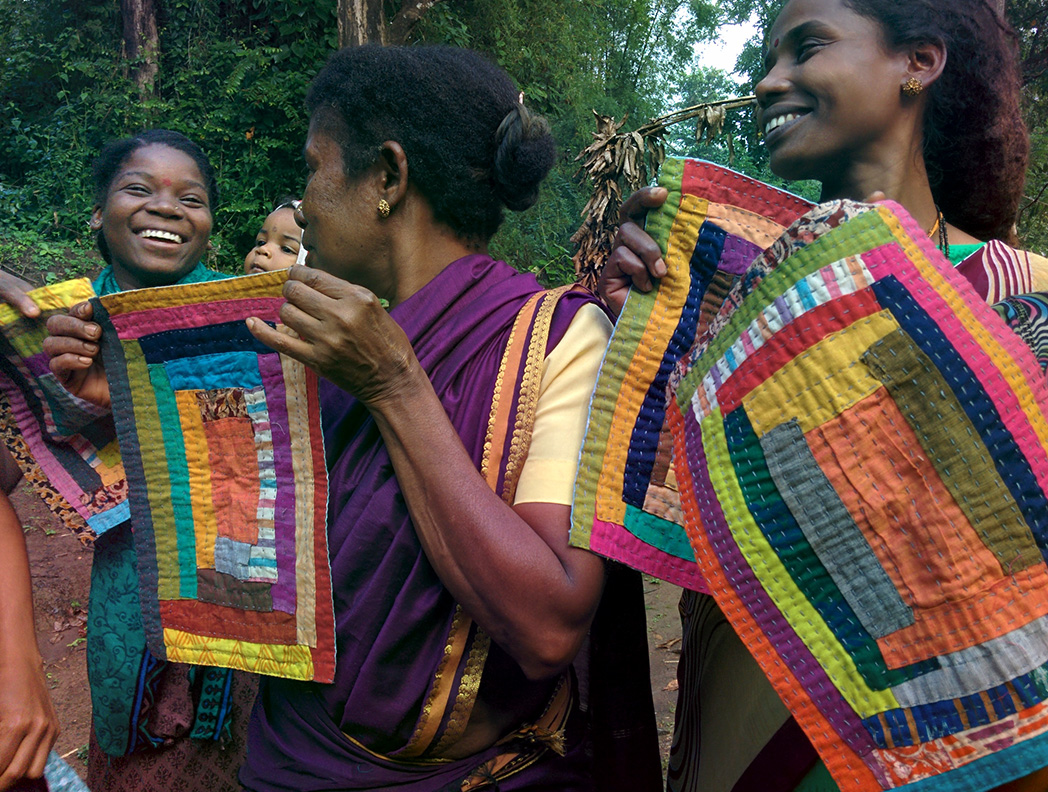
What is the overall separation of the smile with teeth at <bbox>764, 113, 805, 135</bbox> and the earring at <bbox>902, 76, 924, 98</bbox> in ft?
0.72

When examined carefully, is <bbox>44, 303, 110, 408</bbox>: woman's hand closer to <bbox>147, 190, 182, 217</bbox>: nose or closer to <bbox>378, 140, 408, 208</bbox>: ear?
<bbox>378, 140, 408, 208</bbox>: ear

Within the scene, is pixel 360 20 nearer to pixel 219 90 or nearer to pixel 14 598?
pixel 219 90

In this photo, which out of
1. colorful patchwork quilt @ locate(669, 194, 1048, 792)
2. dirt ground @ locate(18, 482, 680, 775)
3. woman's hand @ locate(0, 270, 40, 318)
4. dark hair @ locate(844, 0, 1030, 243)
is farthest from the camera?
dirt ground @ locate(18, 482, 680, 775)

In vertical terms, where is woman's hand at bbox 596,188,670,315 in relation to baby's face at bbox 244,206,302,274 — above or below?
below

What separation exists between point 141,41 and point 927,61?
11954 mm

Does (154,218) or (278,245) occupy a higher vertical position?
(278,245)

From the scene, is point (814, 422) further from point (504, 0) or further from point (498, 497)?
point (504, 0)

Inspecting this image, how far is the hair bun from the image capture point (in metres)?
1.62

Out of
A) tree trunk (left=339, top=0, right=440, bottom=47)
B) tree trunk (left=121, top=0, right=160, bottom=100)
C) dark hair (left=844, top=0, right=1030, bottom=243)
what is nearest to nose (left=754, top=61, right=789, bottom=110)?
dark hair (left=844, top=0, right=1030, bottom=243)

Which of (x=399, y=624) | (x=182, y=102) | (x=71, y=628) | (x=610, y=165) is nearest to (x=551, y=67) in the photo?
(x=182, y=102)

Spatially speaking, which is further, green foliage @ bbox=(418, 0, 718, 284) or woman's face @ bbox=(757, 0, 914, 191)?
green foliage @ bbox=(418, 0, 718, 284)


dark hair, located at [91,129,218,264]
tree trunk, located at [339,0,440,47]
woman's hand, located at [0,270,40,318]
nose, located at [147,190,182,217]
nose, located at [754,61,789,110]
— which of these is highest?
tree trunk, located at [339,0,440,47]

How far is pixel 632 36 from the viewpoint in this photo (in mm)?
16969

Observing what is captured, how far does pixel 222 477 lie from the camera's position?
1664mm
